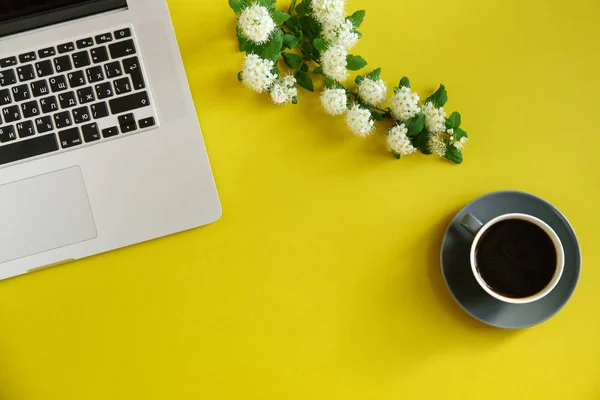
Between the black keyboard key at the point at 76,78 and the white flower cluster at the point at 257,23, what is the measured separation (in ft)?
0.71

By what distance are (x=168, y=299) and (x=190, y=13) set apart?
1.32 ft

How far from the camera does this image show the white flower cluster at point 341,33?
26.6 inches

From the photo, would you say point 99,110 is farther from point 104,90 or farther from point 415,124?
point 415,124

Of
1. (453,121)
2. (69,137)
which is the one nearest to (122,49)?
(69,137)

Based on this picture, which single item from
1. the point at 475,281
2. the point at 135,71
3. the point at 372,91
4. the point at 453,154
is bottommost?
the point at 475,281

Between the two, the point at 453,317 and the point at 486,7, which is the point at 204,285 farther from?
the point at 486,7

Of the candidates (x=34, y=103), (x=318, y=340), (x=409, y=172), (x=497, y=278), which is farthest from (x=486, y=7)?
(x=34, y=103)

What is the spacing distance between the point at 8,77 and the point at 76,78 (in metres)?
0.09

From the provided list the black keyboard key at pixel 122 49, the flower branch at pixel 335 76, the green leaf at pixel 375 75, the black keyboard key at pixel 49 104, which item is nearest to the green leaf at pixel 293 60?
the flower branch at pixel 335 76

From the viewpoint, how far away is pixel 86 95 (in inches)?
26.1

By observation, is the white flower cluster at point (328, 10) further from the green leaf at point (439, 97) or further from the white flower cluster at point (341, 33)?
the green leaf at point (439, 97)

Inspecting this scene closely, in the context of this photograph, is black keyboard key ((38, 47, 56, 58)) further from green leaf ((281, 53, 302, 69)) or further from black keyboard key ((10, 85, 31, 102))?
green leaf ((281, 53, 302, 69))

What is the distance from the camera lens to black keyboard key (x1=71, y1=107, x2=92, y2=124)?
2.17 ft

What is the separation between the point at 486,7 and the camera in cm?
73
